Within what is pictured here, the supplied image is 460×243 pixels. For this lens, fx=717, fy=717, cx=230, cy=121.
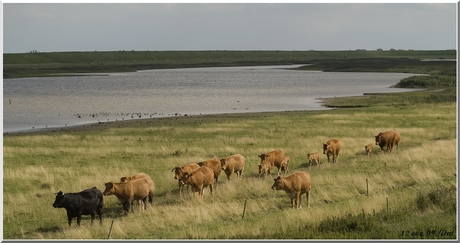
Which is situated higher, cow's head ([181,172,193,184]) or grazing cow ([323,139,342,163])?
cow's head ([181,172,193,184])

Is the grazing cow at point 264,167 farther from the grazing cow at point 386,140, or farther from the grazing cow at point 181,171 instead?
the grazing cow at point 386,140

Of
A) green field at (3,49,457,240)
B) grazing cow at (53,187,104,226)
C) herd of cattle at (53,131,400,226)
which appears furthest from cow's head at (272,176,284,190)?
grazing cow at (53,187,104,226)

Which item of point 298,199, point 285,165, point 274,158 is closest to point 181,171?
point 298,199

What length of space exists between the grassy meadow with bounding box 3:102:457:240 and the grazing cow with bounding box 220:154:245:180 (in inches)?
17.7

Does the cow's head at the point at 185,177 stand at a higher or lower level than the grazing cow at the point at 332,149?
higher

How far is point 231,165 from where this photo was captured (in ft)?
80.1

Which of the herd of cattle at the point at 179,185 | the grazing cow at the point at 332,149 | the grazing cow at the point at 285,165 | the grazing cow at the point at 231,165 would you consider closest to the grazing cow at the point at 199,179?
the herd of cattle at the point at 179,185

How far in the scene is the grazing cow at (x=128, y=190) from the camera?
62.0 ft

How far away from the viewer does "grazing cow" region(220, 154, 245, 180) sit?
24.1 meters

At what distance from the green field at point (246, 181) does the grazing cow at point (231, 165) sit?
1.14 feet

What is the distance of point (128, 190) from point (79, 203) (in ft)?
5.33

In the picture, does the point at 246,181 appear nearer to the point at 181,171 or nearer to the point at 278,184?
the point at 181,171

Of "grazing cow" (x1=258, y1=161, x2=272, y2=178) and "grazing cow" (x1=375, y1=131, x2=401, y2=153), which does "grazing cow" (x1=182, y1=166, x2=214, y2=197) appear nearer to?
"grazing cow" (x1=258, y1=161, x2=272, y2=178)

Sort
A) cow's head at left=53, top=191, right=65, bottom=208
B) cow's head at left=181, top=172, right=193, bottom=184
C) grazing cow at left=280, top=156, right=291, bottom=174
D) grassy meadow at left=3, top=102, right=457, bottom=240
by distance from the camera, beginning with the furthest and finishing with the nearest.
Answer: grazing cow at left=280, top=156, right=291, bottom=174, cow's head at left=181, top=172, right=193, bottom=184, cow's head at left=53, top=191, right=65, bottom=208, grassy meadow at left=3, top=102, right=457, bottom=240
